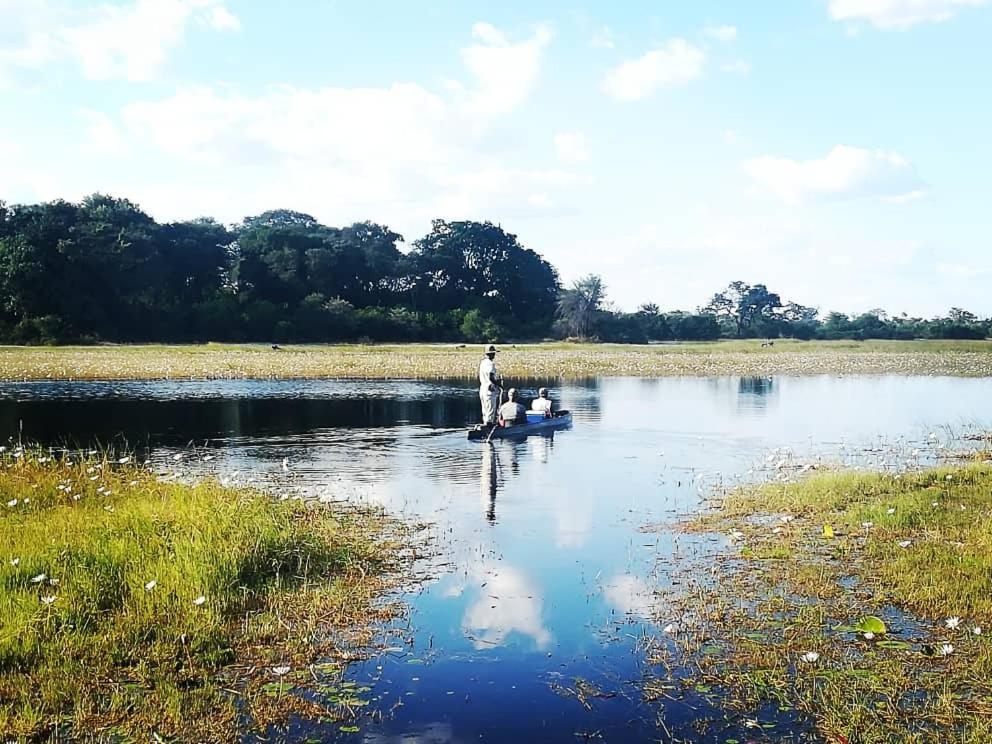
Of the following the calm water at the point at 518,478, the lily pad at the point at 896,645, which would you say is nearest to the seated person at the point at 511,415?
the calm water at the point at 518,478

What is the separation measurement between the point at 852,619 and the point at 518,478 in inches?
395

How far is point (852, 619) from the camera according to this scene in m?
9.57

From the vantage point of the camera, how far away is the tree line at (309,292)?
266 ft

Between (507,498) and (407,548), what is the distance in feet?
13.8

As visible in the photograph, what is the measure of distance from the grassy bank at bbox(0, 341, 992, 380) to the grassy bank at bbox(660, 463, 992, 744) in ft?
126

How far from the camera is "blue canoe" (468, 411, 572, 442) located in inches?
963

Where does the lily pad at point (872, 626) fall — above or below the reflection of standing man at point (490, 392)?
below

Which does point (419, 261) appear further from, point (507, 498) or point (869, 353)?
point (507, 498)

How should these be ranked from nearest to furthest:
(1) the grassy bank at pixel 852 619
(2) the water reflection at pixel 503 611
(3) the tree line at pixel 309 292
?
1. (1) the grassy bank at pixel 852 619
2. (2) the water reflection at pixel 503 611
3. (3) the tree line at pixel 309 292

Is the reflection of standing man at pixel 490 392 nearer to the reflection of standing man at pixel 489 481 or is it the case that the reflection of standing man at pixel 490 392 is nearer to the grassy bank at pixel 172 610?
the reflection of standing man at pixel 489 481

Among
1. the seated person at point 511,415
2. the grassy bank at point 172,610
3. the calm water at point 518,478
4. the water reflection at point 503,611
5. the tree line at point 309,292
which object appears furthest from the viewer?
the tree line at point 309,292

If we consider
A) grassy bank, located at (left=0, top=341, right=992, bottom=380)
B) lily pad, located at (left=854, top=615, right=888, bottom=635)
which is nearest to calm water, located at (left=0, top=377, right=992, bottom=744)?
lily pad, located at (left=854, top=615, right=888, bottom=635)

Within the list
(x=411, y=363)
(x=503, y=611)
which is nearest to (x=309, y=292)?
(x=411, y=363)

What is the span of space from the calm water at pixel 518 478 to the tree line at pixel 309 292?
44.4 meters
